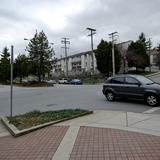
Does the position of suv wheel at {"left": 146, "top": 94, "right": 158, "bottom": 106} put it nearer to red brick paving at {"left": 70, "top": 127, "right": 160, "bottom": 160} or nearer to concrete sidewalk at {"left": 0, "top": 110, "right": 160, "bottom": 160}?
concrete sidewalk at {"left": 0, "top": 110, "right": 160, "bottom": 160}

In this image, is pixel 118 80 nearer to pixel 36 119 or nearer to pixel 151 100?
pixel 151 100

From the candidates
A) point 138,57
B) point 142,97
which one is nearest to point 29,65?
point 138,57

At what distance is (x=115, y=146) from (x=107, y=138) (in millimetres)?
801

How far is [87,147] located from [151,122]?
3.59 m

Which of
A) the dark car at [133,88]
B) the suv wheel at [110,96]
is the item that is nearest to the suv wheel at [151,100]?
the dark car at [133,88]

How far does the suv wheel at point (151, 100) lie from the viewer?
44.9 feet

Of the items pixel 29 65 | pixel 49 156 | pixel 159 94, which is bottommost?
pixel 49 156

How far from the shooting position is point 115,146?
21.9 feet

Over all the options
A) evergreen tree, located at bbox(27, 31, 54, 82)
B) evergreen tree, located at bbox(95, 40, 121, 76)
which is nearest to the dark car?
evergreen tree, located at bbox(27, 31, 54, 82)

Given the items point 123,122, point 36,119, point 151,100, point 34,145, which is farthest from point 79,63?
point 34,145

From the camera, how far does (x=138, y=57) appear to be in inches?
2623

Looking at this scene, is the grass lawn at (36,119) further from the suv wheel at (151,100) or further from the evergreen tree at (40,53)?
the evergreen tree at (40,53)

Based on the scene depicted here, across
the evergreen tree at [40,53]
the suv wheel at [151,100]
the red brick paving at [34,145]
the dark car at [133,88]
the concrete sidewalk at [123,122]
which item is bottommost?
the red brick paving at [34,145]

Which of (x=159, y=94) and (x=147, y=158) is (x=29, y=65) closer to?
(x=159, y=94)
